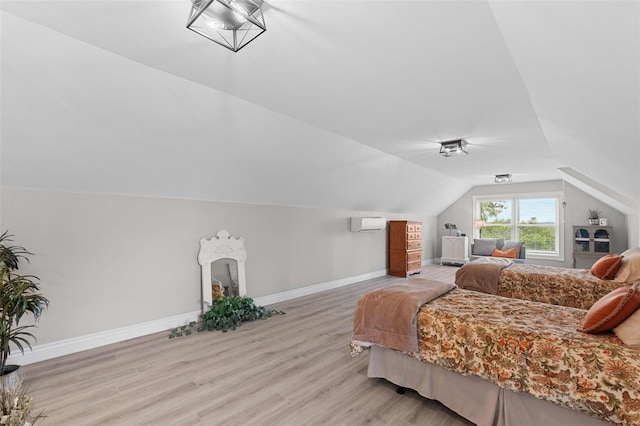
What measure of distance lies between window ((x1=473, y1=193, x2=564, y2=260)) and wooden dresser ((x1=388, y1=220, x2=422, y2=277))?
2.79m

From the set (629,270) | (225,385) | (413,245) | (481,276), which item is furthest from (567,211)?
(225,385)

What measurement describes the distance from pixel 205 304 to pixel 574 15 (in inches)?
171

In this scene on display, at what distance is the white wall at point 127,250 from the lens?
9.72 ft

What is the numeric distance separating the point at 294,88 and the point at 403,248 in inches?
208

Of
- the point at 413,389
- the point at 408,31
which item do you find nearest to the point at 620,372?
the point at 413,389

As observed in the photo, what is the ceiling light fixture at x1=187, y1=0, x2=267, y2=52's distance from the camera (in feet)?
5.23

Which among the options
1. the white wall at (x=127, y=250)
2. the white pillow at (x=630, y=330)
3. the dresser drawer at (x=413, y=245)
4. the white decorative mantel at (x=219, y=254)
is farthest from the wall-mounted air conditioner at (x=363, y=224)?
the white pillow at (x=630, y=330)

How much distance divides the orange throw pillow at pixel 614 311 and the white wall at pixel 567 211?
6.79 metres

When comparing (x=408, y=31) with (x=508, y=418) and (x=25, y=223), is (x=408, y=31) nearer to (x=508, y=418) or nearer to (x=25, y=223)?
(x=508, y=418)

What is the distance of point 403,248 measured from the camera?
712 centimetres

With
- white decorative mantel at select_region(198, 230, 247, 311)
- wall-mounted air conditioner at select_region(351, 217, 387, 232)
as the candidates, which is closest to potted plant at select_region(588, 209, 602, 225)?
wall-mounted air conditioner at select_region(351, 217, 387, 232)

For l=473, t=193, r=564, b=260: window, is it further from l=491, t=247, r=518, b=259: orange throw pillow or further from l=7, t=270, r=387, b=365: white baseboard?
l=7, t=270, r=387, b=365: white baseboard

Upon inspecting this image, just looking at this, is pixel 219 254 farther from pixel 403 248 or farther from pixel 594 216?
pixel 594 216

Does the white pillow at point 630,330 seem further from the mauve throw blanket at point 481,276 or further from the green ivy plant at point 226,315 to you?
the green ivy plant at point 226,315
